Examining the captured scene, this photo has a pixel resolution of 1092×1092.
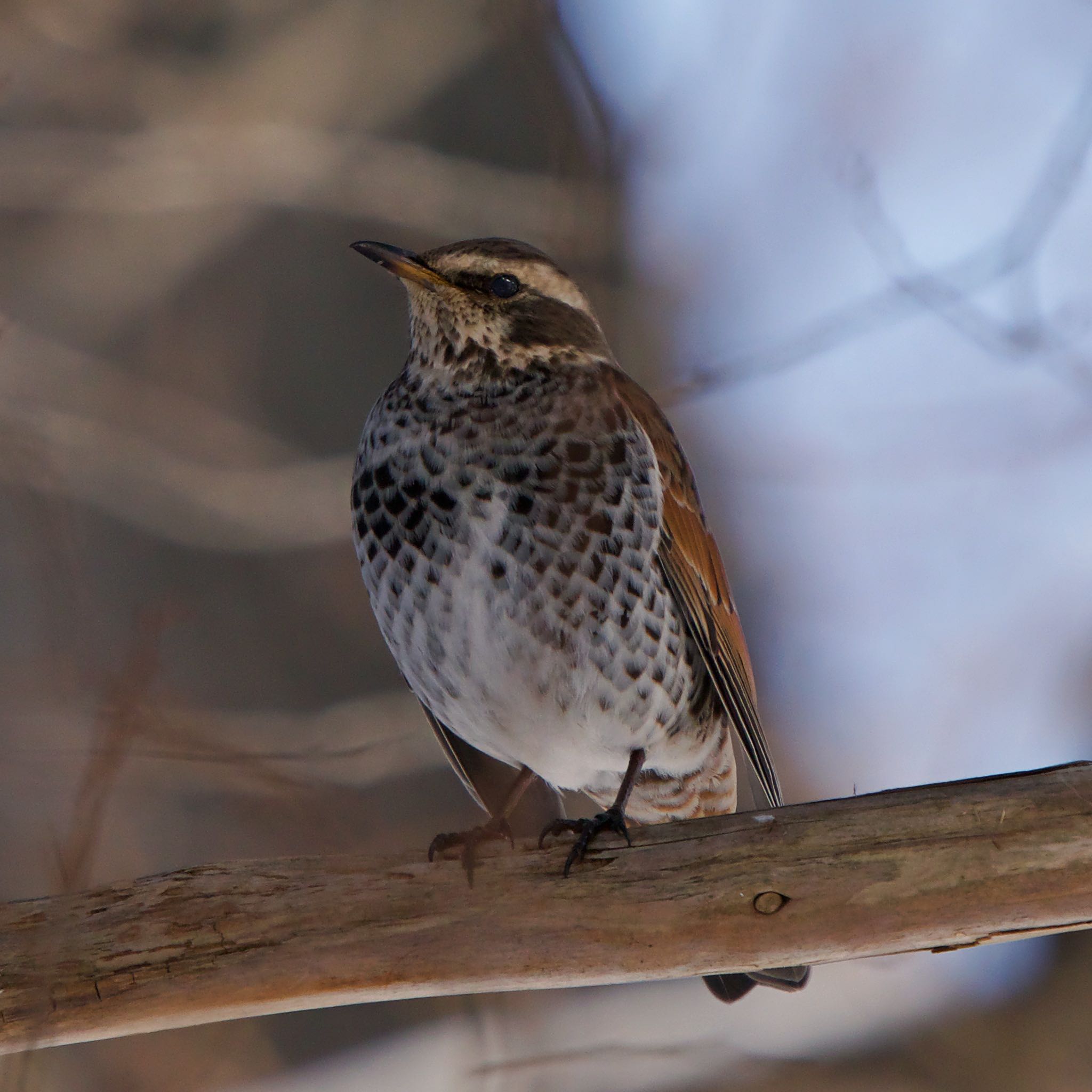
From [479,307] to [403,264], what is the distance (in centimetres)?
22

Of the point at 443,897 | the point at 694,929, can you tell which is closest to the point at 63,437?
the point at 443,897

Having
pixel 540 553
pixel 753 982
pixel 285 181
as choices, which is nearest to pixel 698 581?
pixel 540 553

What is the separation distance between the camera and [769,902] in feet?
7.68

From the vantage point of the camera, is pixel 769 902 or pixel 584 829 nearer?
pixel 769 902

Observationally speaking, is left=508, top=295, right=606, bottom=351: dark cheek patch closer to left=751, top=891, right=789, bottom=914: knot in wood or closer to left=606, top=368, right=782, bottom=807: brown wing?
left=606, top=368, right=782, bottom=807: brown wing

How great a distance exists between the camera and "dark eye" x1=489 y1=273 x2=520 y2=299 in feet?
10.0

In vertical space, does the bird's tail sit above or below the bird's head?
below

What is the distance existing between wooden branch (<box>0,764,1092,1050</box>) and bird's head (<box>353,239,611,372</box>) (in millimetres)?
1304

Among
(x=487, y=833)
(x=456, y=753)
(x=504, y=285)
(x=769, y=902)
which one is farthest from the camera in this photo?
(x=456, y=753)

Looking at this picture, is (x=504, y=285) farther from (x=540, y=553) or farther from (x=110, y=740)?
(x=110, y=740)

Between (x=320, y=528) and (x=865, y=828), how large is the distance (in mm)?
2492

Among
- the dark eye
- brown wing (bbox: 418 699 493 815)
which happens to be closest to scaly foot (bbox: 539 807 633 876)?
brown wing (bbox: 418 699 493 815)

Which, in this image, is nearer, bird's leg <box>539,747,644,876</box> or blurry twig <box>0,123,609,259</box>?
bird's leg <box>539,747,644,876</box>

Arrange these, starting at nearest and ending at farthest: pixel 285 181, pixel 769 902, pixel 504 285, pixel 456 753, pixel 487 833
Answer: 1. pixel 769 902
2. pixel 487 833
3. pixel 504 285
4. pixel 456 753
5. pixel 285 181
